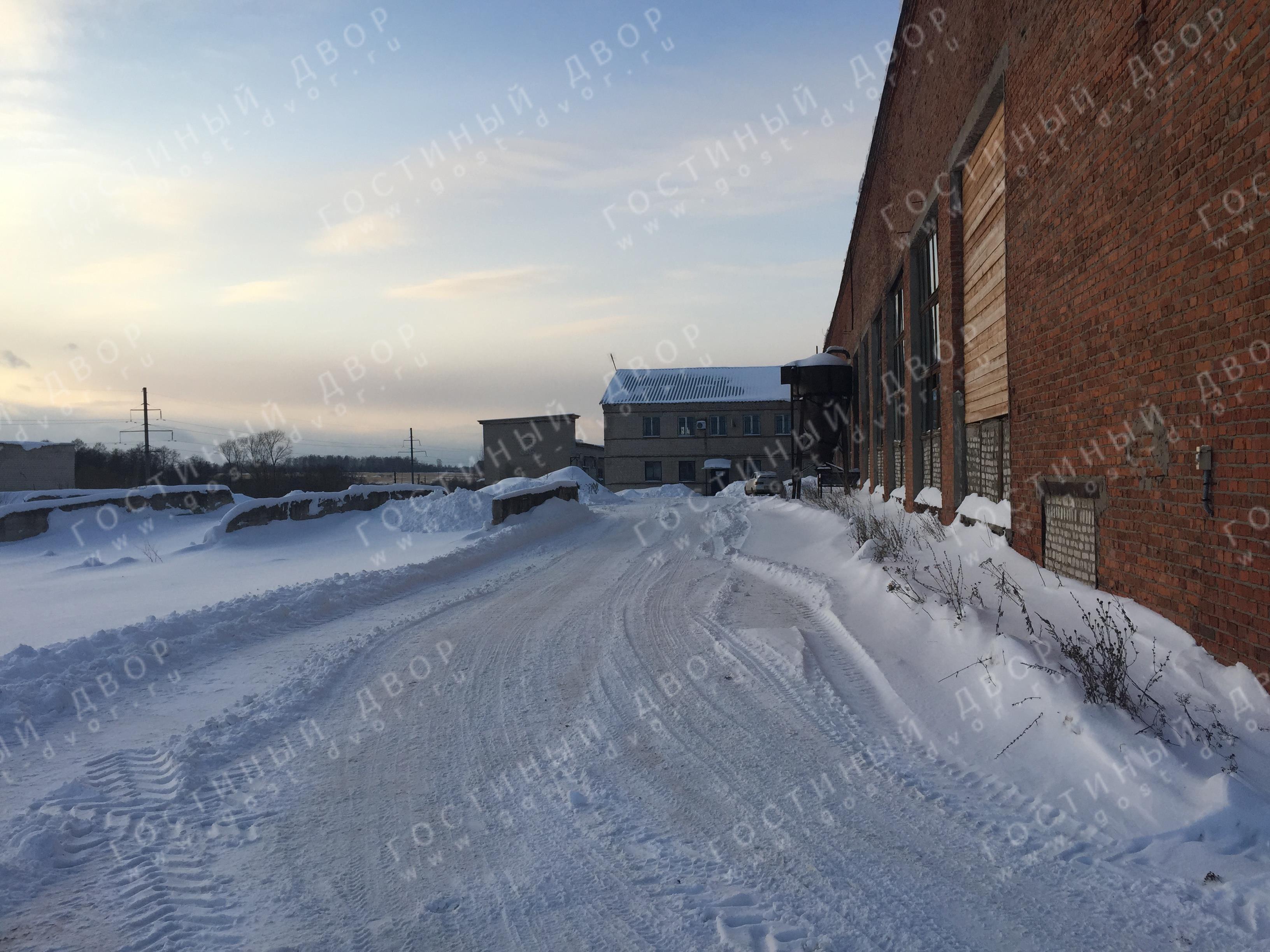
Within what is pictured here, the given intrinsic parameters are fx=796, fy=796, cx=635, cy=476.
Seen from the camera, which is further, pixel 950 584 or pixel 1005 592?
pixel 950 584

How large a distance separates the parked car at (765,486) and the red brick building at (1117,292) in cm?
2222

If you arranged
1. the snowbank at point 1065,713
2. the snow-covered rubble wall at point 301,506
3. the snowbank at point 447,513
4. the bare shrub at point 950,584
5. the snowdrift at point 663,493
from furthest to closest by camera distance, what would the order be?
the snowdrift at point 663,493, the snowbank at point 447,513, the snow-covered rubble wall at point 301,506, the bare shrub at point 950,584, the snowbank at point 1065,713

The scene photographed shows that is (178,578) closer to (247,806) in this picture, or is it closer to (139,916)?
(247,806)

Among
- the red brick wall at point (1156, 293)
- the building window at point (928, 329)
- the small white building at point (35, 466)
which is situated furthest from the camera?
the small white building at point (35, 466)

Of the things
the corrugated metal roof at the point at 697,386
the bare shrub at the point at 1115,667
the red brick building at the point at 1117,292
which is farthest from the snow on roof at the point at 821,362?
the corrugated metal roof at the point at 697,386

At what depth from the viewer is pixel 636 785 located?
4.17 meters

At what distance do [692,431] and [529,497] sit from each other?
123 feet

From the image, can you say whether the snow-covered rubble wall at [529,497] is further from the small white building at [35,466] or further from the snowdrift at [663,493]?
the small white building at [35,466]

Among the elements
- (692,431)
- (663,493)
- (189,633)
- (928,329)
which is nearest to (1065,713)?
(189,633)

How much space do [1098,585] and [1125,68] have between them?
3677mm

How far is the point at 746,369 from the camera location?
195ft

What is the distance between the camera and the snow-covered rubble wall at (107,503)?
17.5 meters

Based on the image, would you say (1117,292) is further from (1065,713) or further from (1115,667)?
(1065,713)

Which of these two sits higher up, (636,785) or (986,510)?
(986,510)
